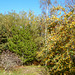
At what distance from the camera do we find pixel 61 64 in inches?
161

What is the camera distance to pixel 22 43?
304 inches

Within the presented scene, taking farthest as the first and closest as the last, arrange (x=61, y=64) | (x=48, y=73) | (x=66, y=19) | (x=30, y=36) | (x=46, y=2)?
(x=30, y=36), (x=46, y=2), (x=48, y=73), (x=61, y=64), (x=66, y=19)

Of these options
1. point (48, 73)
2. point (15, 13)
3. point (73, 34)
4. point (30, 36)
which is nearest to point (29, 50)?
point (30, 36)

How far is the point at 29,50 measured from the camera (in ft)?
26.1

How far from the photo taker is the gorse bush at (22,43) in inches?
304

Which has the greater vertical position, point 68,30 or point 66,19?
point 66,19

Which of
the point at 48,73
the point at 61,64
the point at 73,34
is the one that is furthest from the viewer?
the point at 48,73

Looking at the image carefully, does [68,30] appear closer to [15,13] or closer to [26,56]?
[26,56]

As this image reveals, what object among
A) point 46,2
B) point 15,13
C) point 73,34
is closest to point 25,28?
point 15,13

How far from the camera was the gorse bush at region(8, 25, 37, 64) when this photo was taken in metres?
7.71

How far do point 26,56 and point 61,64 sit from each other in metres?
4.15

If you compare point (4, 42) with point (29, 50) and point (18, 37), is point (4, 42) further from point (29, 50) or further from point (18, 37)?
point (29, 50)

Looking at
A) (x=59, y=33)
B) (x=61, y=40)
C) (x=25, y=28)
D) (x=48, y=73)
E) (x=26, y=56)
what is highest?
(x=25, y=28)

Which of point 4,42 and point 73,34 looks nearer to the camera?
point 73,34
